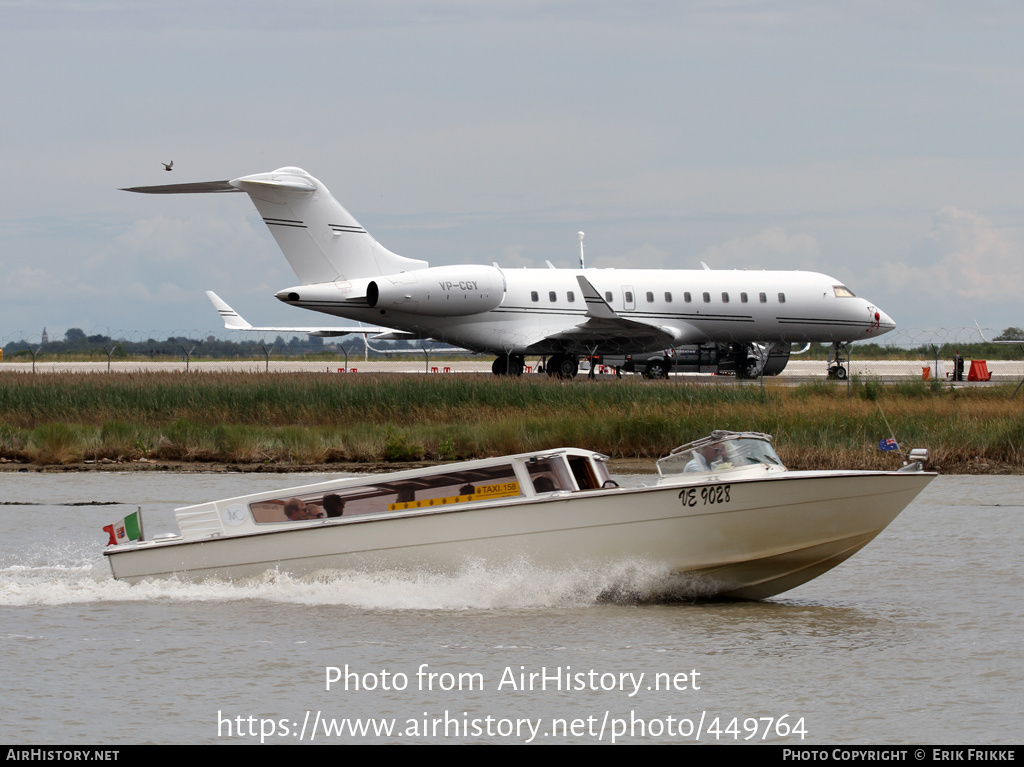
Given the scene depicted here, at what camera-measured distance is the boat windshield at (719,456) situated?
12.2 meters

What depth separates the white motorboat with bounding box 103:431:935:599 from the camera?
39.0 ft

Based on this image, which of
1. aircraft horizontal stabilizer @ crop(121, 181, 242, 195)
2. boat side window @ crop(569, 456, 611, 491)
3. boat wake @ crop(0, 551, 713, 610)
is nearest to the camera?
boat wake @ crop(0, 551, 713, 610)

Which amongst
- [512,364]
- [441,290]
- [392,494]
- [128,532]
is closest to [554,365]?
[512,364]

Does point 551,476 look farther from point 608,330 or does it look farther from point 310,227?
point 608,330

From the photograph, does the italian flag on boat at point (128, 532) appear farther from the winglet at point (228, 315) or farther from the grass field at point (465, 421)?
the winglet at point (228, 315)

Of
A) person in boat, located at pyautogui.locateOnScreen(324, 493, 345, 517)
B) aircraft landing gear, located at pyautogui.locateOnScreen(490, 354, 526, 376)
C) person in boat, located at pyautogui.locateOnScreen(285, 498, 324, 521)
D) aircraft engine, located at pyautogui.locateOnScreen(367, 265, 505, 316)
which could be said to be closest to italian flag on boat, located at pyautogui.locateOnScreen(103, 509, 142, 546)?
person in boat, located at pyautogui.locateOnScreen(285, 498, 324, 521)

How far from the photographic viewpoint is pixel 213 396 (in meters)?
30.0

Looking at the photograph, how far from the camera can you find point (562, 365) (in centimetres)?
4072

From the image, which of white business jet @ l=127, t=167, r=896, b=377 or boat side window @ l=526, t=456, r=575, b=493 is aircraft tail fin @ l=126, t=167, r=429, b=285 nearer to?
white business jet @ l=127, t=167, r=896, b=377

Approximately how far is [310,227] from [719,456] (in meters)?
26.2

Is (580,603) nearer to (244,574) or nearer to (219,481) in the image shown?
(244,574)

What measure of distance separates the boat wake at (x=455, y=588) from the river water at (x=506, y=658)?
0.07 feet

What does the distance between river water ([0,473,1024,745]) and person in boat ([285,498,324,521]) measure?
621 millimetres
